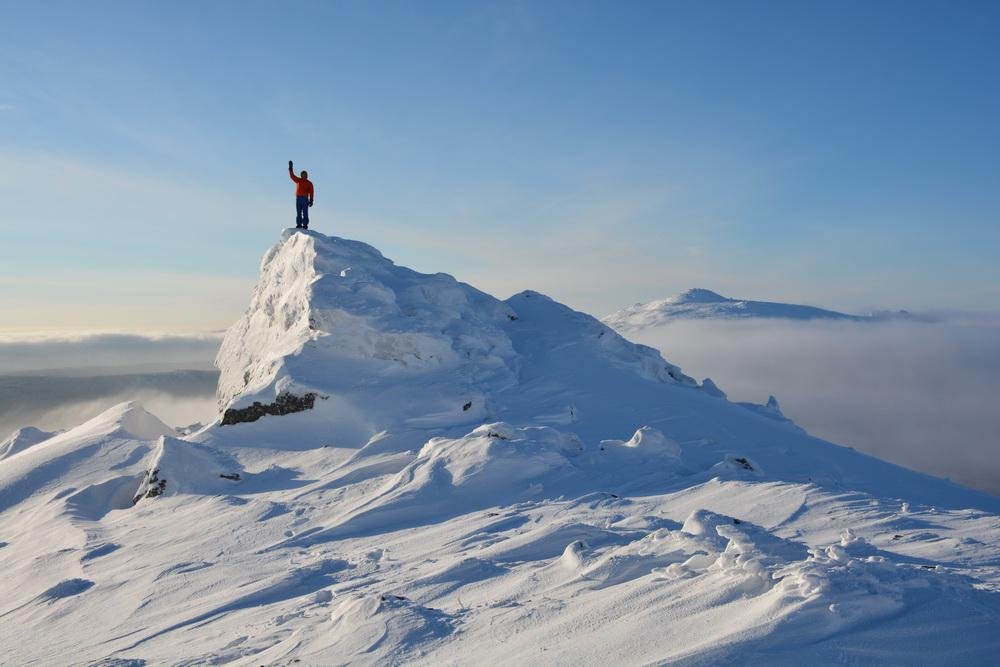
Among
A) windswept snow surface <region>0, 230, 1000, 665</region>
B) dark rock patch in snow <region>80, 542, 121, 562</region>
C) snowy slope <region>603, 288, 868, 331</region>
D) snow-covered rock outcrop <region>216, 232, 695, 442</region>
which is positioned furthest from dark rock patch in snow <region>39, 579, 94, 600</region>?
snowy slope <region>603, 288, 868, 331</region>

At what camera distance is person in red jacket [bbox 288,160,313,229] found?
23.1 metres

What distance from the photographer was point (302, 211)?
24.3m

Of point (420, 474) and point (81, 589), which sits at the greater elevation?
point (420, 474)

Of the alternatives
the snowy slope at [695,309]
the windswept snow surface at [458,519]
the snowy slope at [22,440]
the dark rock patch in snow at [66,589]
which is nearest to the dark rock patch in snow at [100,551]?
the windswept snow surface at [458,519]

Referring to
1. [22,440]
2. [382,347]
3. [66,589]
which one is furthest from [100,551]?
[22,440]

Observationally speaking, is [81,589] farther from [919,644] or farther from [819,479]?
[819,479]

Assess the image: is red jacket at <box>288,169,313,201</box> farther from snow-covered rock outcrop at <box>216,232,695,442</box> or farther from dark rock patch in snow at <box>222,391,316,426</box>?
dark rock patch in snow at <box>222,391,316,426</box>

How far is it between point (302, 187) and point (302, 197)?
55 centimetres

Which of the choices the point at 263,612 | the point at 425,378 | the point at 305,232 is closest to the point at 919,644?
the point at 263,612

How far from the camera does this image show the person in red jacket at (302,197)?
23.1m

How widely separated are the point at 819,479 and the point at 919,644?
10.3m

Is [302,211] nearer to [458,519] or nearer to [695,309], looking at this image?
Result: [458,519]

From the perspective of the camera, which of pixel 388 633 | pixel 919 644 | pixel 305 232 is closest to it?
pixel 919 644

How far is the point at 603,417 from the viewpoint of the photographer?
60.1ft
